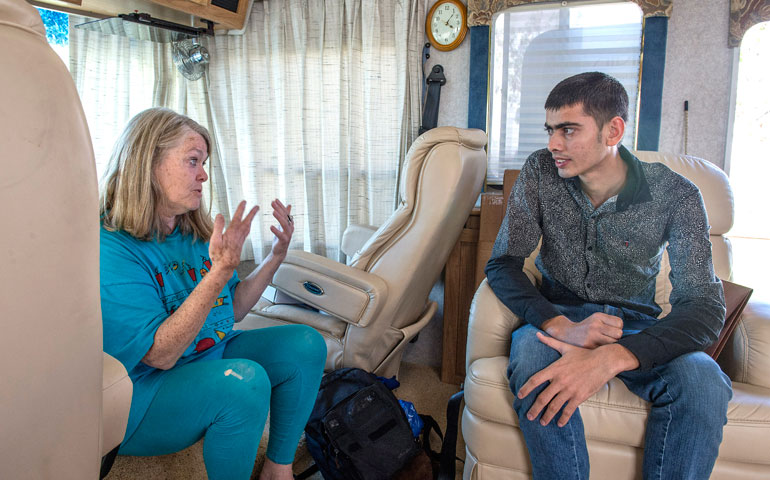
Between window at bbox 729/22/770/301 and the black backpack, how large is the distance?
1.85 metres

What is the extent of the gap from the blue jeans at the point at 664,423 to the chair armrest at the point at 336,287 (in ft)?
2.12

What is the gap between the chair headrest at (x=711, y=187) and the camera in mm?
1812

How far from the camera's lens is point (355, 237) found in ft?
8.44

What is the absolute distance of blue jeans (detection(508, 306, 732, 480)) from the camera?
44.1 inches

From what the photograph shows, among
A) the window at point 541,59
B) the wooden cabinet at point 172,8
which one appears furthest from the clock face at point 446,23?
the wooden cabinet at point 172,8

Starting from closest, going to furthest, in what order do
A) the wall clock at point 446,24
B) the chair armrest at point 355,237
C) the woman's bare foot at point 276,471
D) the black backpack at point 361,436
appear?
the woman's bare foot at point 276,471
the black backpack at point 361,436
the chair armrest at point 355,237
the wall clock at point 446,24

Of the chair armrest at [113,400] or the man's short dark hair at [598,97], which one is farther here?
the man's short dark hair at [598,97]

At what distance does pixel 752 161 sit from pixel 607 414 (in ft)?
8.67

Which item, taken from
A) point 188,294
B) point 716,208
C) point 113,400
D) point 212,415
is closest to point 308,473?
point 212,415

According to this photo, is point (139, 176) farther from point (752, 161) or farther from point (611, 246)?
point (752, 161)

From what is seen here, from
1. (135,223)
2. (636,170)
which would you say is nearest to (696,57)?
(636,170)

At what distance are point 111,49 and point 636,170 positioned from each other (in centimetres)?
307

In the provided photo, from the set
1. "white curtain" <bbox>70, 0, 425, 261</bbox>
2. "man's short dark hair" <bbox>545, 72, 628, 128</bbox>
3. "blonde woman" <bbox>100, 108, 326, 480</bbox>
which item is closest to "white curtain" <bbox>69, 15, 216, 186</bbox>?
"white curtain" <bbox>70, 0, 425, 261</bbox>

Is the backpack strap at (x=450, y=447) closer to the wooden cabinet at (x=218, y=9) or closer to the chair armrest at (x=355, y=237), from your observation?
the chair armrest at (x=355, y=237)
